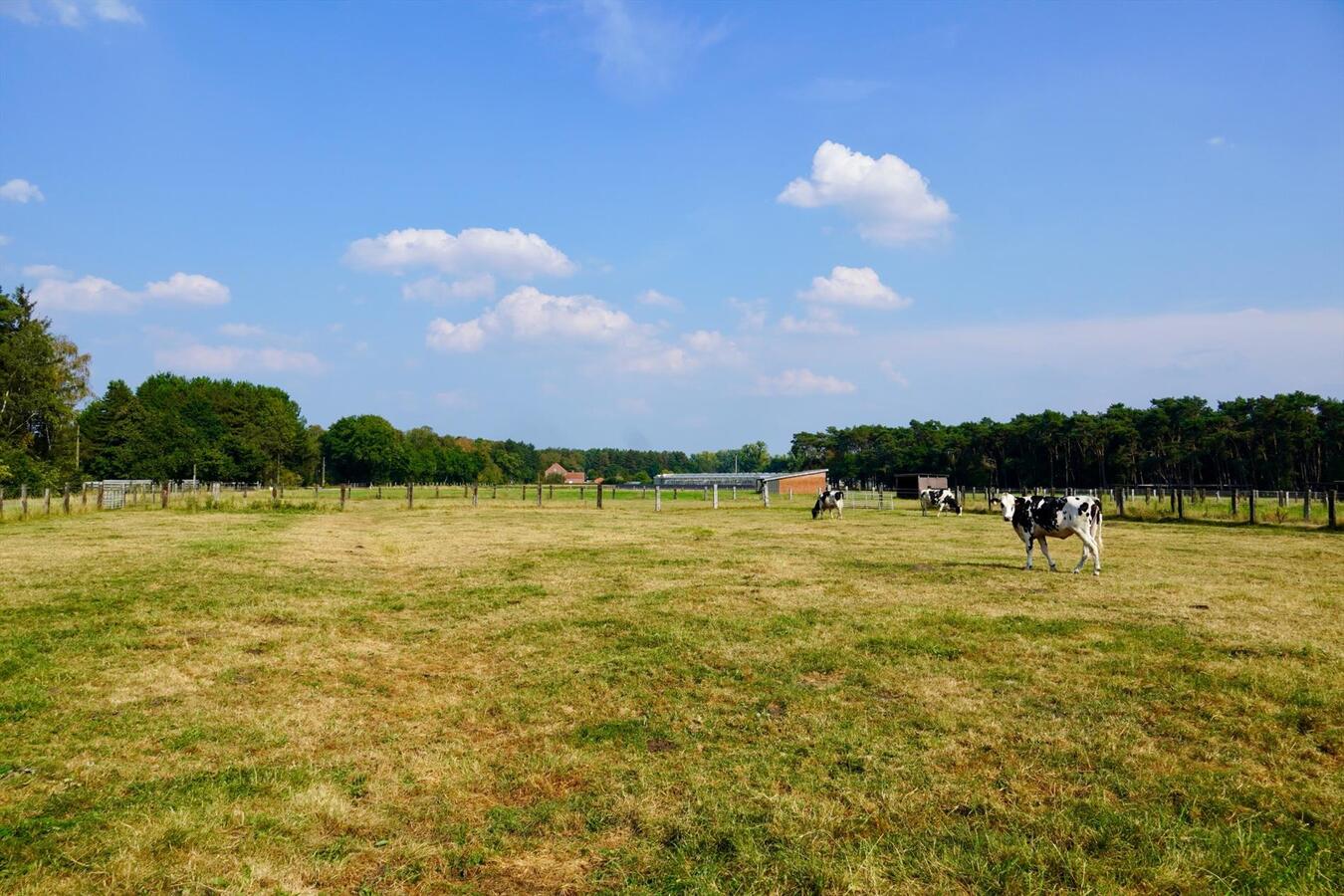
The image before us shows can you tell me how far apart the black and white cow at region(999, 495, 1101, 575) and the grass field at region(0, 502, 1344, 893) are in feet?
6.44

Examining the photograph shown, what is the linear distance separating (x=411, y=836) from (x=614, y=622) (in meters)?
6.03

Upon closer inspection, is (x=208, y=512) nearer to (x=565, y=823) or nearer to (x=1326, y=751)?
(x=565, y=823)

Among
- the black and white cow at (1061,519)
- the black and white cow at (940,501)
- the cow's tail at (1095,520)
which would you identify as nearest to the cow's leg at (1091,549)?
the black and white cow at (1061,519)

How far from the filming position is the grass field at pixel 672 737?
419 cm

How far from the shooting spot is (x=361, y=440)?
12825cm

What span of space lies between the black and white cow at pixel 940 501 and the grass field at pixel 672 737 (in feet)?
98.8

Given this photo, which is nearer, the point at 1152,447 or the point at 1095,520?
the point at 1095,520

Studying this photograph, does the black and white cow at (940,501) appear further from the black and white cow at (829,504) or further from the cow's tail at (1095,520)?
the cow's tail at (1095,520)

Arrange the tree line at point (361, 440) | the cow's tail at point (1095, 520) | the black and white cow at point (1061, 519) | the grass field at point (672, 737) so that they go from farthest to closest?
the tree line at point (361, 440) → the cow's tail at point (1095, 520) → the black and white cow at point (1061, 519) → the grass field at point (672, 737)

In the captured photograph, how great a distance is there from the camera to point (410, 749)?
19.9 ft

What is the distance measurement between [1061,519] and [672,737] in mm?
12866

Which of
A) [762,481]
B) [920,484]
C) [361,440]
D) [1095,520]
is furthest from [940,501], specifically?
[361,440]

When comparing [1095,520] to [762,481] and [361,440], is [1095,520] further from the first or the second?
[361,440]

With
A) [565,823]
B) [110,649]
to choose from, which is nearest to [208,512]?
[110,649]
